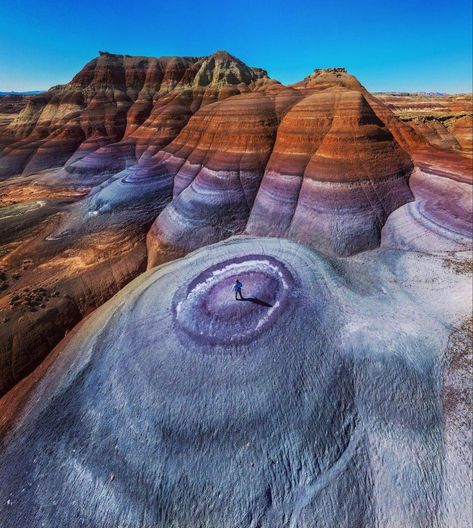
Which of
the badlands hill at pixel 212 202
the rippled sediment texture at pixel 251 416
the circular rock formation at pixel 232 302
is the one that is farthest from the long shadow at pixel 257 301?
the badlands hill at pixel 212 202

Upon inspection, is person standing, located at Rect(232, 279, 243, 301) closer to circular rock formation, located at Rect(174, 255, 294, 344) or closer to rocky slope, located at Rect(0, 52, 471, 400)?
circular rock formation, located at Rect(174, 255, 294, 344)

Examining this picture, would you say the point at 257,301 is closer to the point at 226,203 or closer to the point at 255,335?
the point at 255,335

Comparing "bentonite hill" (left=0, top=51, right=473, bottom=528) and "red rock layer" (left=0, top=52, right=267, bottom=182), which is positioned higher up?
"red rock layer" (left=0, top=52, right=267, bottom=182)

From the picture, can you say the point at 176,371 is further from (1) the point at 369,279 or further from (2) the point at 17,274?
(2) the point at 17,274

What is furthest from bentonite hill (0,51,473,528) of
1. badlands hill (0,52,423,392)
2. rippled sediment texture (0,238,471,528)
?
badlands hill (0,52,423,392)

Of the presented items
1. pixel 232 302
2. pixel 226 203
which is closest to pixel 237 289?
pixel 232 302

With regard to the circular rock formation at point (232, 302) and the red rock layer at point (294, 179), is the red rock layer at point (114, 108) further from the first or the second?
the circular rock formation at point (232, 302)
